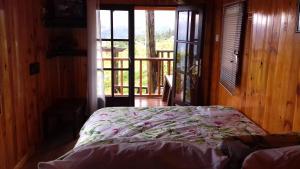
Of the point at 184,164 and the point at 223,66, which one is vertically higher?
the point at 223,66

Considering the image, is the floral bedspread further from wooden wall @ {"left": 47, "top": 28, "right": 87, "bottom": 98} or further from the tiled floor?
the tiled floor

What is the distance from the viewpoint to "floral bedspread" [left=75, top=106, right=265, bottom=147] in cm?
208

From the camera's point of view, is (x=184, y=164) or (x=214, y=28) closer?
(x=184, y=164)

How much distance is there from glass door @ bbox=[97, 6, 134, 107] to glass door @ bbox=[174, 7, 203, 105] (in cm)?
79

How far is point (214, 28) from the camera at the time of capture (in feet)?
12.7

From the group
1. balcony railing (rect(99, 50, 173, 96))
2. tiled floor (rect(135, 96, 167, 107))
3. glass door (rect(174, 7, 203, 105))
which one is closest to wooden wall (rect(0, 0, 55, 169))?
glass door (rect(174, 7, 203, 105))

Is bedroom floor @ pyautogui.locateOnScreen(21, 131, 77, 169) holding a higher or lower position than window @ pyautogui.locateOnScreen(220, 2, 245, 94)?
lower

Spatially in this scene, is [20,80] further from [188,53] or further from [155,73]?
[155,73]

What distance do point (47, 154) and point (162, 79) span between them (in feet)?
12.0

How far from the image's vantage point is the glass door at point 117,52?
176 inches

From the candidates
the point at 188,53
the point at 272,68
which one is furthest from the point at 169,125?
the point at 188,53

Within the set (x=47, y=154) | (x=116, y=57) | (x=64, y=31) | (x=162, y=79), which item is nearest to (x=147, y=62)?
(x=162, y=79)

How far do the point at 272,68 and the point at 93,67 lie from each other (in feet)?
9.26

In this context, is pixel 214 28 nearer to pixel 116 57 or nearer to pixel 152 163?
pixel 116 57
